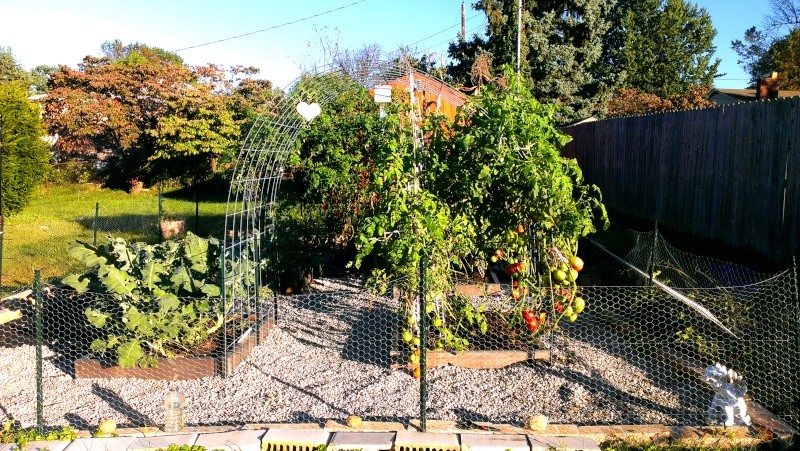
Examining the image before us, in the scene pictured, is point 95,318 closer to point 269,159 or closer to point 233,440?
point 233,440

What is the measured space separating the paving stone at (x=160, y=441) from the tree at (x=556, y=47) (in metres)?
23.7

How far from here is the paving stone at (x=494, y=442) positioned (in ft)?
13.9

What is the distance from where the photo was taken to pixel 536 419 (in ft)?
14.7

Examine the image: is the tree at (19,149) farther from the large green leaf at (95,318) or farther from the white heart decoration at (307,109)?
the large green leaf at (95,318)

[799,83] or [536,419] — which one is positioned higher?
[799,83]

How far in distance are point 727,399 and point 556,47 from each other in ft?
79.5

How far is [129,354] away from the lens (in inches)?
221

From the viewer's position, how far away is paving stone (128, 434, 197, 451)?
4273 mm

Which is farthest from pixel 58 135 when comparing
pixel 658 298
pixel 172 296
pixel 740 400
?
pixel 740 400

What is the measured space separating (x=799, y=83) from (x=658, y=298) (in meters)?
28.4

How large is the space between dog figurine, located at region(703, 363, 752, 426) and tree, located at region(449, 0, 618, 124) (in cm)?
2271

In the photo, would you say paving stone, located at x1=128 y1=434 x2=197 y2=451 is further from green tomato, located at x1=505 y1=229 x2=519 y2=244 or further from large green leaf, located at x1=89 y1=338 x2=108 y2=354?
green tomato, located at x1=505 y1=229 x2=519 y2=244

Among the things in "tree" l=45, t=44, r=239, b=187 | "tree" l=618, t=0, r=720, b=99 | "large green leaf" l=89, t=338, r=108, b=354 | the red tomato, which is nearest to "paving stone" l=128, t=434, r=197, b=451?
"large green leaf" l=89, t=338, r=108, b=354

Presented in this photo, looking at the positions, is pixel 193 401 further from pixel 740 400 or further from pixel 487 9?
pixel 487 9
